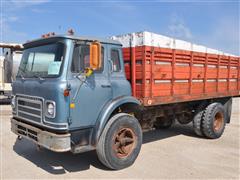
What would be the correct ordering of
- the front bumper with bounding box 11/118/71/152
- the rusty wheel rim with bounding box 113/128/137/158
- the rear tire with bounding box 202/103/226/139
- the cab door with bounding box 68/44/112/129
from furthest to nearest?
1. the rear tire with bounding box 202/103/226/139
2. the rusty wheel rim with bounding box 113/128/137/158
3. the cab door with bounding box 68/44/112/129
4. the front bumper with bounding box 11/118/71/152

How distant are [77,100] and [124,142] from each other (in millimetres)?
1369

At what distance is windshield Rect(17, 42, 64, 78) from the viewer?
170 inches

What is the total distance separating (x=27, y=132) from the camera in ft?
15.5

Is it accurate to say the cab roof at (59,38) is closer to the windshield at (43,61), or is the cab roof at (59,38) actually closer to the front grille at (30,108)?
the windshield at (43,61)

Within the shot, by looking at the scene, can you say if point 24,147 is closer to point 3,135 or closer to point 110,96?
point 3,135

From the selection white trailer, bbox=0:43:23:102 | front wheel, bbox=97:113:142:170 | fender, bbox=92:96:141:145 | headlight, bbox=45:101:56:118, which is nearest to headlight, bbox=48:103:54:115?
headlight, bbox=45:101:56:118

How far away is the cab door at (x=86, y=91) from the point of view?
4.28 metres

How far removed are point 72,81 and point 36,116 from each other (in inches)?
37.0

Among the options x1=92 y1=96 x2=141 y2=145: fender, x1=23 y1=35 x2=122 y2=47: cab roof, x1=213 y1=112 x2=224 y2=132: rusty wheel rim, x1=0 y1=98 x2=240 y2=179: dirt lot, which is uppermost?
x1=23 y1=35 x2=122 y2=47: cab roof

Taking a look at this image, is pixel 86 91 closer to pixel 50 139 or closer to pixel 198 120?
pixel 50 139

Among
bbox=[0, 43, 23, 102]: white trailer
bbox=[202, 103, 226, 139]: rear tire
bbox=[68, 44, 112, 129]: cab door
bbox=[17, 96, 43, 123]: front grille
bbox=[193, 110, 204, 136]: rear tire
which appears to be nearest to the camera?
bbox=[68, 44, 112, 129]: cab door

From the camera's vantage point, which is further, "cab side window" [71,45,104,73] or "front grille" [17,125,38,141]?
"front grille" [17,125,38,141]

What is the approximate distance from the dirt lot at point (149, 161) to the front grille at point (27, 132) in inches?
25.3

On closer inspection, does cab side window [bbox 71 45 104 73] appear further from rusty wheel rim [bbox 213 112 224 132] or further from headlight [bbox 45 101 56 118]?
rusty wheel rim [bbox 213 112 224 132]
